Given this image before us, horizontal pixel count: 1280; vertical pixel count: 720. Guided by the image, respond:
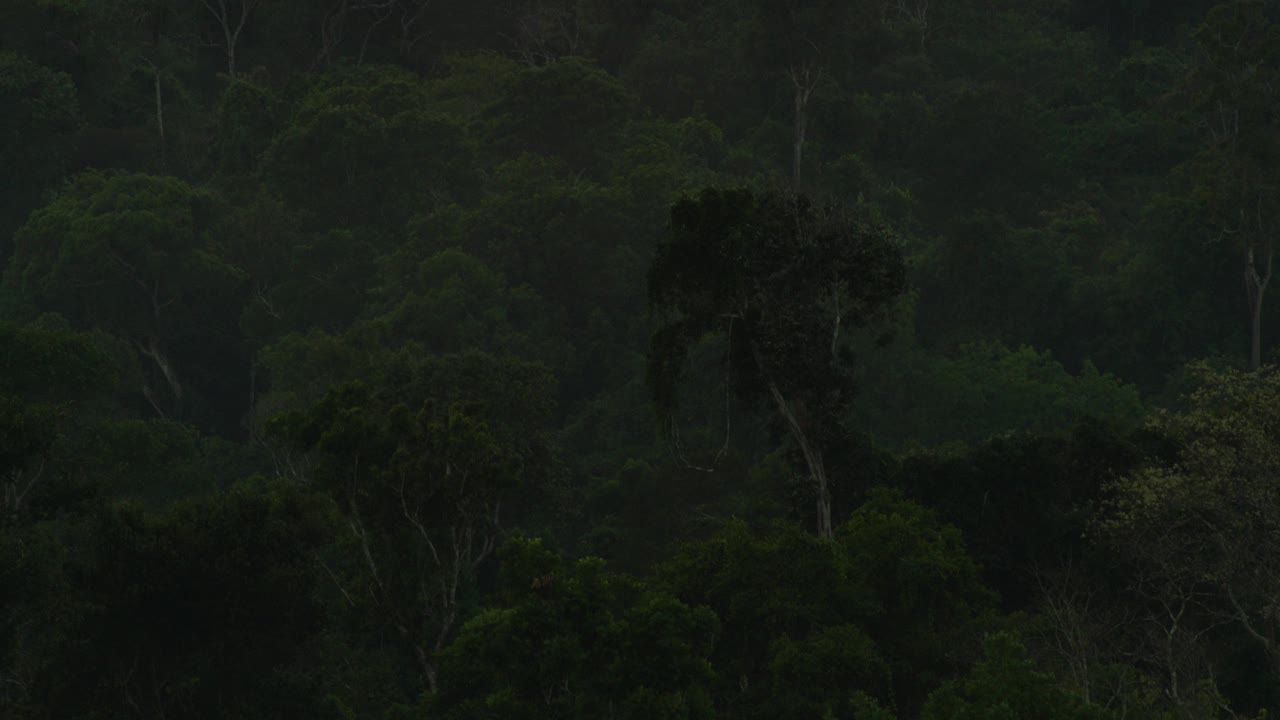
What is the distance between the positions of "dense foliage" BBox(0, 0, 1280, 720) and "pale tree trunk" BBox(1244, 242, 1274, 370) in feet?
1.16

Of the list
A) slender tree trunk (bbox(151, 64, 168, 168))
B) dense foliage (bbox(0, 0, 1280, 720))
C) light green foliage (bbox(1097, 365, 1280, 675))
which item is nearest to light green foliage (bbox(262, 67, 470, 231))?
dense foliage (bbox(0, 0, 1280, 720))

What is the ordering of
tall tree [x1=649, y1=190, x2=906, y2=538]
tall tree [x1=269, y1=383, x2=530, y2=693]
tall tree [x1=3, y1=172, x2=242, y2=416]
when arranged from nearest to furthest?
tall tree [x1=269, y1=383, x2=530, y2=693], tall tree [x1=649, y1=190, x2=906, y2=538], tall tree [x1=3, y1=172, x2=242, y2=416]

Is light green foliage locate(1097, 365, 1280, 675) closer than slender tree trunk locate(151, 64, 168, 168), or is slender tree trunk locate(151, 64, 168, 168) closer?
light green foliage locate(1097, 365, 1280, 675)

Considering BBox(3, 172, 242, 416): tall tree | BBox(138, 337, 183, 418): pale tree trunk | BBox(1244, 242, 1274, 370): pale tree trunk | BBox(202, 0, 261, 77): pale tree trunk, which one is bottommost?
BBox(138, 337, 183, 418): pale tree trunk

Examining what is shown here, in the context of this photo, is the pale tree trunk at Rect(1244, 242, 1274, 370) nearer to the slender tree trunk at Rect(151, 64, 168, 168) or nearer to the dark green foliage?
the dark green foliage

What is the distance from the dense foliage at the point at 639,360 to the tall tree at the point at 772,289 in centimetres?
7

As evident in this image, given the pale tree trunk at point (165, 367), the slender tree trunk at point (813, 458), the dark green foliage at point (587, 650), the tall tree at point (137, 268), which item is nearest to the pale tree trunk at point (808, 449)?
the slender tree trunk at point (813, 458)

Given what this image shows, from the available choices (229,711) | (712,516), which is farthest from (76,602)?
(712,516)

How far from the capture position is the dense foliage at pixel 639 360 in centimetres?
2297

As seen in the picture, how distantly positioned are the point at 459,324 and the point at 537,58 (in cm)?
2044

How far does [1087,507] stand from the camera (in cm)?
3030

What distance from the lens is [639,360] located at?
47750mm

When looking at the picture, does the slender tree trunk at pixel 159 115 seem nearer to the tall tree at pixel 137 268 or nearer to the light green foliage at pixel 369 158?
the light green foliage at pixel 369 158

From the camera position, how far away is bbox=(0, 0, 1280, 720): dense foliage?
22969mm
